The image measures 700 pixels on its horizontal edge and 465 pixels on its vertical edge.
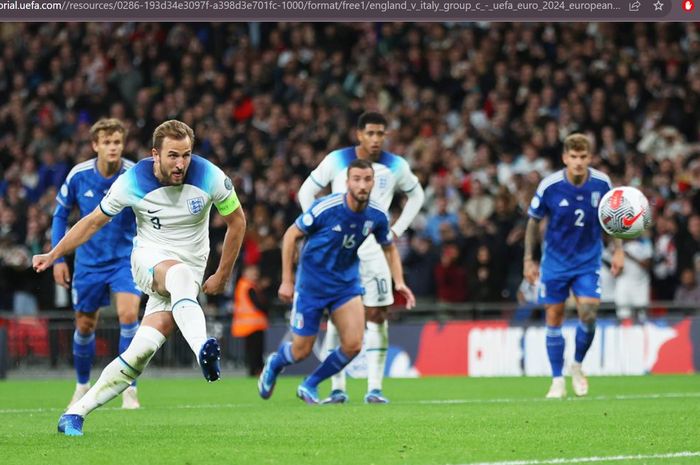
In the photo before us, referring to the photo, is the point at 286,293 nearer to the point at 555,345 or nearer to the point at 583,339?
the point at 555,345

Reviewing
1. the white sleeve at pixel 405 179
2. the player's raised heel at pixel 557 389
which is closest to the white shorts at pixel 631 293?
the player's raised heel at pixel 557 389

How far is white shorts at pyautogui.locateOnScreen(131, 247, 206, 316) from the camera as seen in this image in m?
9.21

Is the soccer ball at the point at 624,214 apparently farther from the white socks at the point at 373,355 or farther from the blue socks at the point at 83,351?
the blue socks at the point at 83,351

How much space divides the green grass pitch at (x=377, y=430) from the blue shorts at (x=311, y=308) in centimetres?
72

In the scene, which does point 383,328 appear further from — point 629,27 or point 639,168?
point 629,27

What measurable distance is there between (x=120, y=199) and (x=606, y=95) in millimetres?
14870

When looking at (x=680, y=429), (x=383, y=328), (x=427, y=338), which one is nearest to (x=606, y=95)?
(x=427, y=338)

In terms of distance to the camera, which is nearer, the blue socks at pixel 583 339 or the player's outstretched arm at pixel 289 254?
the player's outstretched arm at pixel 289 254

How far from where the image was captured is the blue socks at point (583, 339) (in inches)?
537

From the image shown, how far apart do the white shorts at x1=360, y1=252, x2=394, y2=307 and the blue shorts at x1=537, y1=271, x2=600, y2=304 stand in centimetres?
A: 157

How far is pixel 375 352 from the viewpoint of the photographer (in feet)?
44.4

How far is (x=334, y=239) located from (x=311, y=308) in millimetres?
672

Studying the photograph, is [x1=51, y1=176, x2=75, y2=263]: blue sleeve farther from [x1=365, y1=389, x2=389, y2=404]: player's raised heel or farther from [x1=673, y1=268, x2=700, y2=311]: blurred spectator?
[x1=673, y1=268, x2=700, y2=311]: blurred spectator

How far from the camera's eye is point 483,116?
2344 cm
